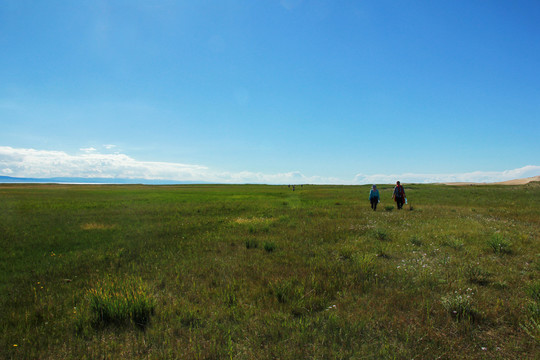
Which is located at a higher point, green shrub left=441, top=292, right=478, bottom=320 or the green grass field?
green shrub left=441, top=292, right=478, bottom=320

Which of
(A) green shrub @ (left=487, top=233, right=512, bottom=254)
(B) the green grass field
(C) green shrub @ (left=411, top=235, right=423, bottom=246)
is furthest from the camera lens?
(C) green shrub @ (left=411, top=235, right=423, bottom=246)

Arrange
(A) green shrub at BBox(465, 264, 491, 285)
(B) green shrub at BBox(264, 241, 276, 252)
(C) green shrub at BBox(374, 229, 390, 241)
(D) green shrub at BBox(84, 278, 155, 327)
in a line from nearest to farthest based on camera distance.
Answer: (D) green shrub at BBox(84, 278, 155, 327) < (A) green shrub at BBox(465, 264, 491, 285) < (B) green shrub at BBox(264, 241, 276, 252) < (C) green shrub at BBox(374, 229, 390, 241)

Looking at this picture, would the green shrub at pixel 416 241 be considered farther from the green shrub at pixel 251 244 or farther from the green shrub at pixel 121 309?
the green shrub at pixel 121 309

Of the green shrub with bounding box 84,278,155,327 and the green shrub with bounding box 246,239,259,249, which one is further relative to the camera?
the green shrub with bounding box 246,239,259,249

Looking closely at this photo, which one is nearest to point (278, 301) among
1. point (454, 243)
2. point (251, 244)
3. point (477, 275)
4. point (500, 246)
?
point (477, 275)

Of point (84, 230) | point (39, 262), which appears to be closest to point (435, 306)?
point (39, 262)

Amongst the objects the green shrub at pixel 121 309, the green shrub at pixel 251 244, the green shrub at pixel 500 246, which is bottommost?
the green shrub at pixel 251 244

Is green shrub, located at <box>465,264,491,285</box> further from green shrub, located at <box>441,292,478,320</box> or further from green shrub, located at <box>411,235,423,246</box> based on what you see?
green shrub, located at <box>411,235,423,246</box>

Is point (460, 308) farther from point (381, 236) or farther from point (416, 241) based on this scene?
point (381, 236)

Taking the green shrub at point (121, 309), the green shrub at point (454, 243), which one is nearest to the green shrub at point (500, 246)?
the green shrub at point (454, 243)

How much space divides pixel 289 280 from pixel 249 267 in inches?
71.3

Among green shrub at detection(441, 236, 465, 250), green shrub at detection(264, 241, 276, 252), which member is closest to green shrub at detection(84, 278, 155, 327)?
green shrub at detection(264, 241, 276, 252)

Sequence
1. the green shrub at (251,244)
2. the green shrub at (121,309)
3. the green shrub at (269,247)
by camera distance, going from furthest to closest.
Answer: the green shrub at (251,244) < the green shrub at (269,247) < the green shrub at (121,309)

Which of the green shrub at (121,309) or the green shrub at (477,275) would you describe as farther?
the green shrub at (477,275)
